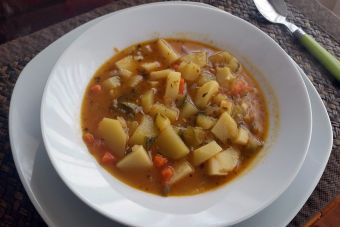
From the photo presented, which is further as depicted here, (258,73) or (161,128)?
(258,73)

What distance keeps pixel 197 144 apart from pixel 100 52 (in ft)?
2.25

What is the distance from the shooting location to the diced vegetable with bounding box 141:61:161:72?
2246 millimetres

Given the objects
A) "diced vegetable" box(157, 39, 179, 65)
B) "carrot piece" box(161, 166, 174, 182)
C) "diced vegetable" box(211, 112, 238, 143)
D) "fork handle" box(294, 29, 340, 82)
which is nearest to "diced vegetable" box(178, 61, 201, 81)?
"diced vegetable" box(157, 39, 179, 65)

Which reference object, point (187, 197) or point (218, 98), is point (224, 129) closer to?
point (218, 98)

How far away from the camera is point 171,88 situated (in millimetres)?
2107

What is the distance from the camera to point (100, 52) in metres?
2.20

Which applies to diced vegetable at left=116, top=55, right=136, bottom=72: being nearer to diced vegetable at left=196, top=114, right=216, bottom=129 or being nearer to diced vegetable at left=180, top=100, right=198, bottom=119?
diced vegetable at left=180, top=100, right=198, bottom=119

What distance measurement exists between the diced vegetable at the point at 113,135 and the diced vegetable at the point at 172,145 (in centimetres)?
16

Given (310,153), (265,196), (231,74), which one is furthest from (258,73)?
(265,196)

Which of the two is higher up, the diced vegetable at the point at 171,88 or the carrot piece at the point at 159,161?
the diced vegetable at the point at 171,88

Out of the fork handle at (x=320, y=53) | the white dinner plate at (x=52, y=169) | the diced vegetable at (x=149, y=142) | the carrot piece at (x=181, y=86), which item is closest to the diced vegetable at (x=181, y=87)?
the carrot piece at (x=181, y=86)

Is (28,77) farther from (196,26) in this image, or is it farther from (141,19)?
(196,26)

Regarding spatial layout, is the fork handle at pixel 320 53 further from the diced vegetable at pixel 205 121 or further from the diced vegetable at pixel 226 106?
the diced vegetable at pixel 205 121

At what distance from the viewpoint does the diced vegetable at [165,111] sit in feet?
6.67
